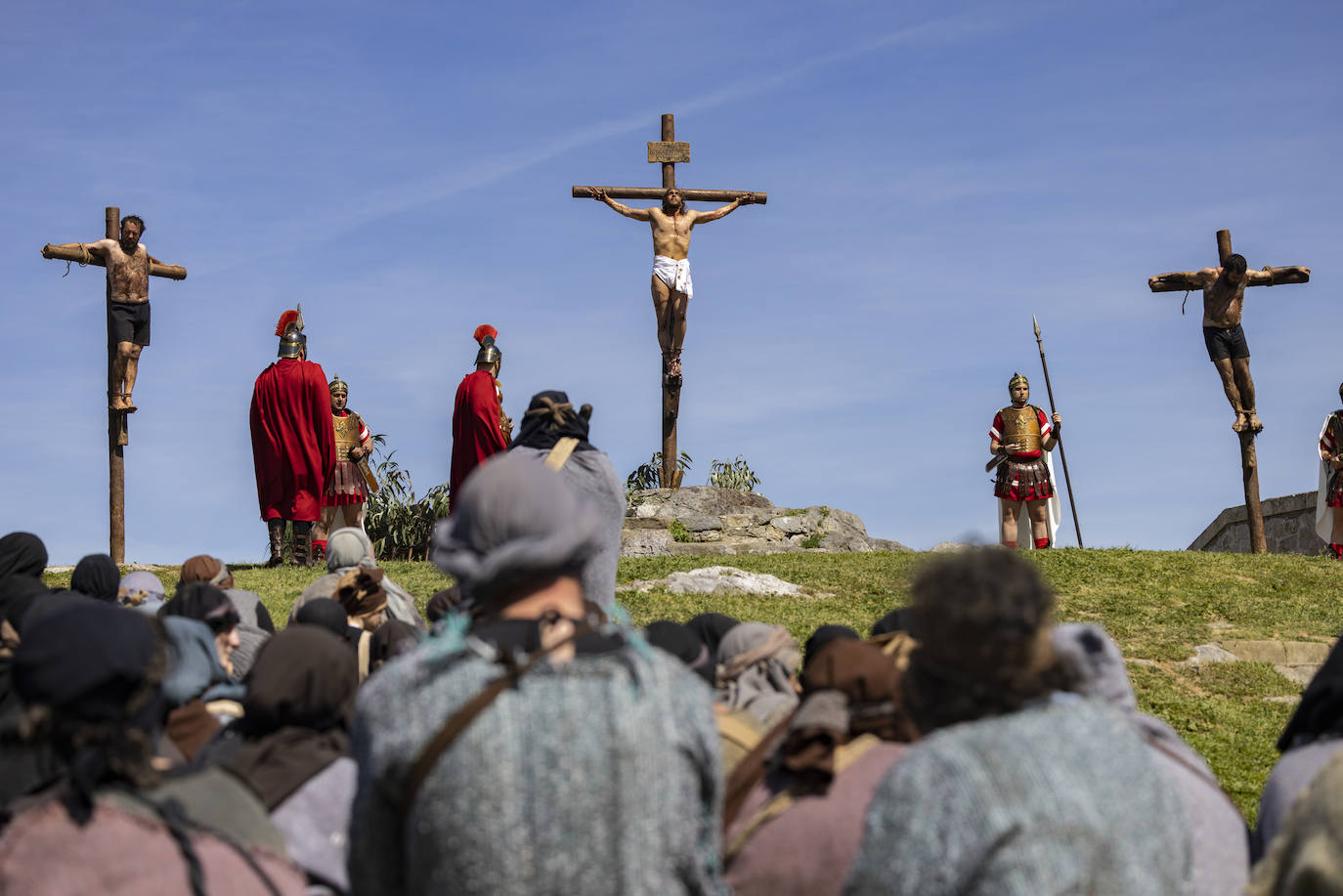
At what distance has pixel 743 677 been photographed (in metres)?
4.07

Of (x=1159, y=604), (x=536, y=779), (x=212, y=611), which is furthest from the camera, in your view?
(x=1159, y=604)

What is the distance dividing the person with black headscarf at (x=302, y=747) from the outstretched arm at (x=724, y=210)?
13292mm

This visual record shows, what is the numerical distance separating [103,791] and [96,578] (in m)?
3.75

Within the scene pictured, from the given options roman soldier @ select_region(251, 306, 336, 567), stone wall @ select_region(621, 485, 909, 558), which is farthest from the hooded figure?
stone wall @ select_region(621, 485, 909, 558)

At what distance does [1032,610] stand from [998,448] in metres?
13.6

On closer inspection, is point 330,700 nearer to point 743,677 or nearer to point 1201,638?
point 743,677

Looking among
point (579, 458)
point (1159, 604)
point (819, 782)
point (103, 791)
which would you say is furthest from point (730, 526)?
point (103, 791)

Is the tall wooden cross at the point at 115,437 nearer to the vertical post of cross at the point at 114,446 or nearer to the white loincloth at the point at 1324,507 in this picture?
the vertical post of cross at the point at 114,446

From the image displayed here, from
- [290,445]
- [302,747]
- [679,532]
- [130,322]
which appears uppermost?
[130,322]

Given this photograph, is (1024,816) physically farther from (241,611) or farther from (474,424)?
(474,424)

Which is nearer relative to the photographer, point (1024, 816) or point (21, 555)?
point (1024, 816)

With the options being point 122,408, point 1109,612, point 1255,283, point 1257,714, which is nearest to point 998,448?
point 1255,283

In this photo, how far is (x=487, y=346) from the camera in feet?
44.5

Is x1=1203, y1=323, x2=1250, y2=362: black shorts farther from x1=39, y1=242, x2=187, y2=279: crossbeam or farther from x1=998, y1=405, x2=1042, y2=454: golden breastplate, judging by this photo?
x1=39, y1=242, x2=187, y2=279: crossbeam
